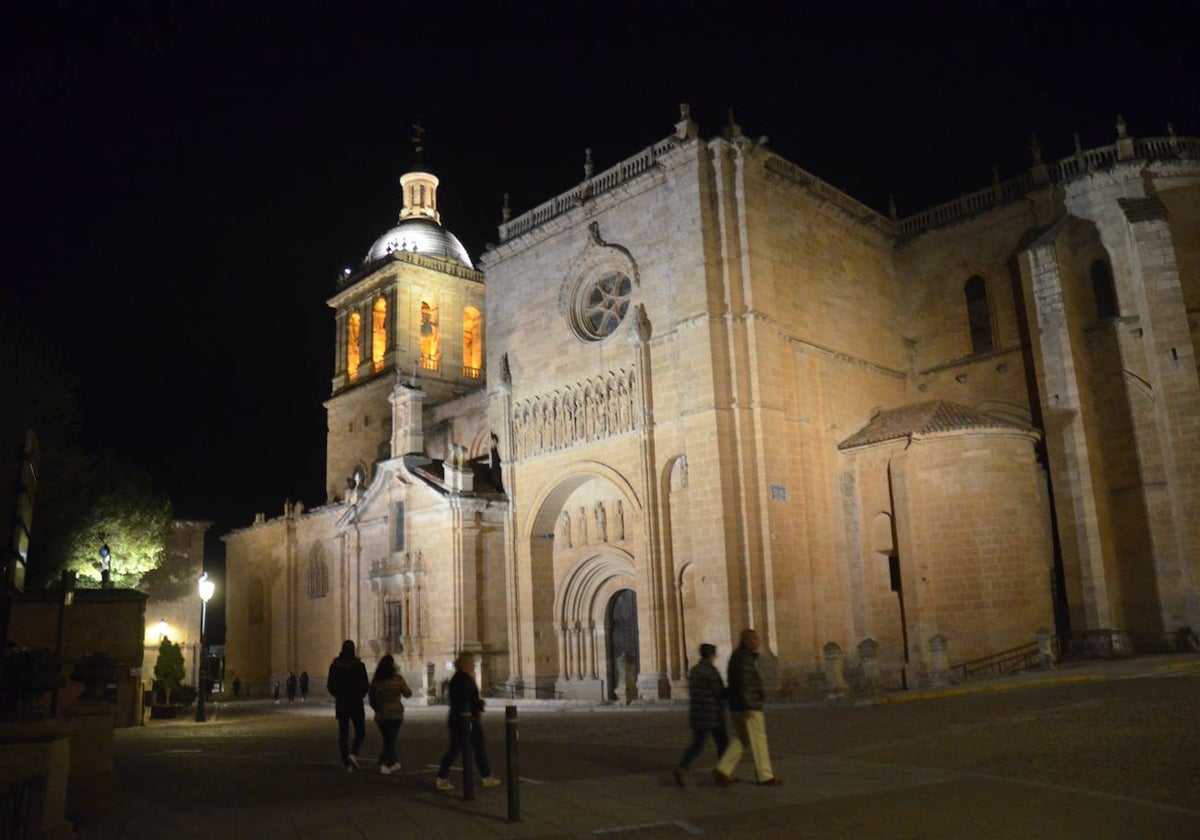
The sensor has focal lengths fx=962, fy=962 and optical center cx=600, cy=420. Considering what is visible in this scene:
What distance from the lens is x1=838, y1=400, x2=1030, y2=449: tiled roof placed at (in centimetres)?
2412

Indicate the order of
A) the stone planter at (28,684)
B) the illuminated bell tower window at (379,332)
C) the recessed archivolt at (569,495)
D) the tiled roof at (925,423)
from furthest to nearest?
the illuminated bell tower window at (379,332) < the recessed archivolt at (569,495) < the tiled roof at (925,423) < the stone planter at (28,684)

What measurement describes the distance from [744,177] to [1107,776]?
19095 millimetres

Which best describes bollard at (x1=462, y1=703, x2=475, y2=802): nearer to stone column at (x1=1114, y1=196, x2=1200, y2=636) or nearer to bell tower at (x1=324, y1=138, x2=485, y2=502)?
stone column at (x1=1114, y1=196, x2=1200, y2=636)

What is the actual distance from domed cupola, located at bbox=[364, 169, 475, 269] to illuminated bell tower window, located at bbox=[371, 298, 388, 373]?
7.45 ft

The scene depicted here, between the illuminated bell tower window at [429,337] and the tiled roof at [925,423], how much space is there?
22041 millimetres

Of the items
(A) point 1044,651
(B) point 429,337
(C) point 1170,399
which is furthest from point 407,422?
(C) point 1170,399

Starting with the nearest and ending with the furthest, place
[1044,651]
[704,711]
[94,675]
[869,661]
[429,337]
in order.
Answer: [94,675] < [704,711] < [869,661] < [1044,651] < [429,337]

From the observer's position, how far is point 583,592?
2822cm

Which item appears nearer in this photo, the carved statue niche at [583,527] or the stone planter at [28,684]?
the stone planter at [28,684]

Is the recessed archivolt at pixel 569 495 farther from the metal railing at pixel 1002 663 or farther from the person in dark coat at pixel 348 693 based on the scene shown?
the person in dark coat at pixel 348 693

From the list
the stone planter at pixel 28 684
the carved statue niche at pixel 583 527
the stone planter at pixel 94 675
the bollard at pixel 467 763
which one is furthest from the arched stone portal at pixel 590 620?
the stone planter at pixel 28 684

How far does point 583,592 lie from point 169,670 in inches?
574

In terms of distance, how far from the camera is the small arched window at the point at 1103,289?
88.6 feet

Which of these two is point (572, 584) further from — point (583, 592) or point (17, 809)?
point (17, 809)
